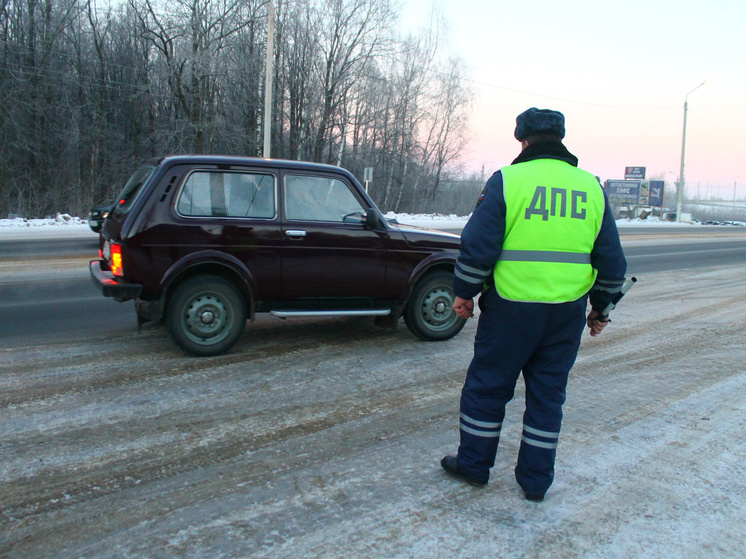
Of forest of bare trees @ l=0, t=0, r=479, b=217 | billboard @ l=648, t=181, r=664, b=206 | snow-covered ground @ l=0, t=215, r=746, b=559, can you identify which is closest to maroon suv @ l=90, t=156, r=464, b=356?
snow-covered ground @ l=0, t=215, r=746, b=559

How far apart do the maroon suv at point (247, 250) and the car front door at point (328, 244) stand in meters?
0.01

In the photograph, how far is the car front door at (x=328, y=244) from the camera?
5.45 meters

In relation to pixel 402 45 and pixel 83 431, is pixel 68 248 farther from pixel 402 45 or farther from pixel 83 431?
pixel 402 45

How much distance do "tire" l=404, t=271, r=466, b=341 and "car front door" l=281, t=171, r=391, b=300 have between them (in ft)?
1.32

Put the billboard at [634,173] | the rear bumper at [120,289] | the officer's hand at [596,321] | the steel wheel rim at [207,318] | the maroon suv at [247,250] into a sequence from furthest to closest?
the billboard at [634,173]
the steel wheel rim at [207,318]
the maroon suv at [247,250]
the rear bumper at [120,289]
the officer's hand at [596,321]

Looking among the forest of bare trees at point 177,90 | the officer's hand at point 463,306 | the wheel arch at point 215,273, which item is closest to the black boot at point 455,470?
the officer's hand at point 463,306

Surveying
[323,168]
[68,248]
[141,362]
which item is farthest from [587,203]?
[68,248]

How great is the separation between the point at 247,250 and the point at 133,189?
1300mm

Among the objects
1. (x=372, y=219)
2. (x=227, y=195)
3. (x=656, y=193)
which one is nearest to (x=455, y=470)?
(x=372, y=219)

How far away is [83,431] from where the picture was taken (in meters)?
3.66

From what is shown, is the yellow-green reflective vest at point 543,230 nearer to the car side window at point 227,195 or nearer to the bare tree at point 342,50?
the car side window at point 227,195

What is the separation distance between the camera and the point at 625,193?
184 feet

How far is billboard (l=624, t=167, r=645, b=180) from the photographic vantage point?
191ft

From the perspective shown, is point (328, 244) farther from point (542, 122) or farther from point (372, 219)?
point (542, 122)
